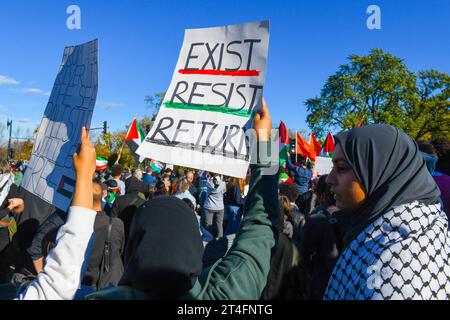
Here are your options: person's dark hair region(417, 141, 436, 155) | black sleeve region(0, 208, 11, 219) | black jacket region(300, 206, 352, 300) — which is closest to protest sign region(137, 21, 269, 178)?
black jacket region(300, 206, 352, 300)

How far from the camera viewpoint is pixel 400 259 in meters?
1.36

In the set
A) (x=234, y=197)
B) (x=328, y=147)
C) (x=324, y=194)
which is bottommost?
(x=234, y=197)

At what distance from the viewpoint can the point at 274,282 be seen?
2.28 metres

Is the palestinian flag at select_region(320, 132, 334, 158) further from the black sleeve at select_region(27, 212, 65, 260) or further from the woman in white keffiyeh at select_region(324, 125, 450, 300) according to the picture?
the woman in white keffiyeh at select_region(324, 125, 450, 300)

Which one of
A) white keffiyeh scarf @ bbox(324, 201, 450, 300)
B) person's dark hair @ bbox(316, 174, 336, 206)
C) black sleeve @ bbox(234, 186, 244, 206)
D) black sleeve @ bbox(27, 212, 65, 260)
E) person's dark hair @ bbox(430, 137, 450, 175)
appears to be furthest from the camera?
black sleeve @ bbox(234, 186, 244, 206)

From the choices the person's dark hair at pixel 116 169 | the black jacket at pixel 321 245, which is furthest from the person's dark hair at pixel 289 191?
the person's dark hair at pixel 116 169

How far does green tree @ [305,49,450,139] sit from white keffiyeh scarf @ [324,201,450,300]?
121ft

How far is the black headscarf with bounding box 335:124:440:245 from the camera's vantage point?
161 cm

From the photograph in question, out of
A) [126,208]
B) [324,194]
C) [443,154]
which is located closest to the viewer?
[443,154]

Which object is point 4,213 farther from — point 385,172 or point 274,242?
point 385,172

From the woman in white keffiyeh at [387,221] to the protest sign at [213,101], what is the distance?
0.91 meters

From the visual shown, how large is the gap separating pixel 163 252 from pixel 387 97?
41.7 m

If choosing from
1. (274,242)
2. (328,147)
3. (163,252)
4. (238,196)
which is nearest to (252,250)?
(274,242)

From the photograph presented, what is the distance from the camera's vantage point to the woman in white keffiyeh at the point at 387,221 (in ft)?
4.41
